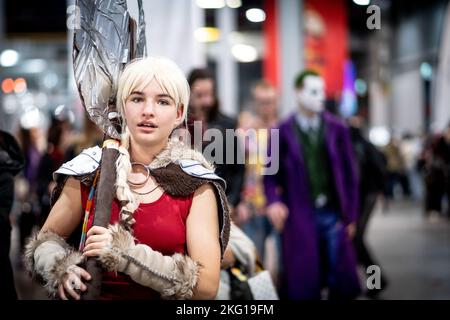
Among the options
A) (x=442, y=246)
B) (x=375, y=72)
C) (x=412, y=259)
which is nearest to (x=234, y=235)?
(x=412, y=259)

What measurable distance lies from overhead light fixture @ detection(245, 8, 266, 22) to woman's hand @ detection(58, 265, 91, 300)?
10.6 m

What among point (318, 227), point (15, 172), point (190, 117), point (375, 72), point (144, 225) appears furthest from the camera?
point (375, 72)

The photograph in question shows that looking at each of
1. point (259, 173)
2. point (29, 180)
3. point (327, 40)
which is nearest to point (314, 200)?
point (259, 173)

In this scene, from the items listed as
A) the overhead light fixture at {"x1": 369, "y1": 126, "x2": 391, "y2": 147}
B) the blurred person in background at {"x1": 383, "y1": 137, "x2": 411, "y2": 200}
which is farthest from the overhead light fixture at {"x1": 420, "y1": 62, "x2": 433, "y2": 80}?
the blurred person in background at {"x1": 383, "y1": 137, "x2": 411, "y2": 200}

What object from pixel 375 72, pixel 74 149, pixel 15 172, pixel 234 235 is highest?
pixel 375 72

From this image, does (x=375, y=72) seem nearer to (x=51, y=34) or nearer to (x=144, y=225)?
(x=51, y=34)

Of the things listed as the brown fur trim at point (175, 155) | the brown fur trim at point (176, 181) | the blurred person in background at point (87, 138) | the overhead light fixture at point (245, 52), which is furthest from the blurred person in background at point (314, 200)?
the overhead light fixture at point (245, 52)

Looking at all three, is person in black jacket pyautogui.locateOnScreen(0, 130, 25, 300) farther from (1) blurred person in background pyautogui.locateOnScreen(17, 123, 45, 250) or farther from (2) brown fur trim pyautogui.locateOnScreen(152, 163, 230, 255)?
(1) blurred person in background pyautogui.locateOnScreen(17, 123, 45, 250)

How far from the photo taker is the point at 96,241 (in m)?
2.07

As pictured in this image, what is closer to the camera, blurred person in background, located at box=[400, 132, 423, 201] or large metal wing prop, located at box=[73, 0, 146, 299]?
large metal wing prop, located at box=[73, 0, 146, 299]

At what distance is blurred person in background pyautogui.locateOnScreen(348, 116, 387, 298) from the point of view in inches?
281

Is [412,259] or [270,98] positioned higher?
[270,98]
